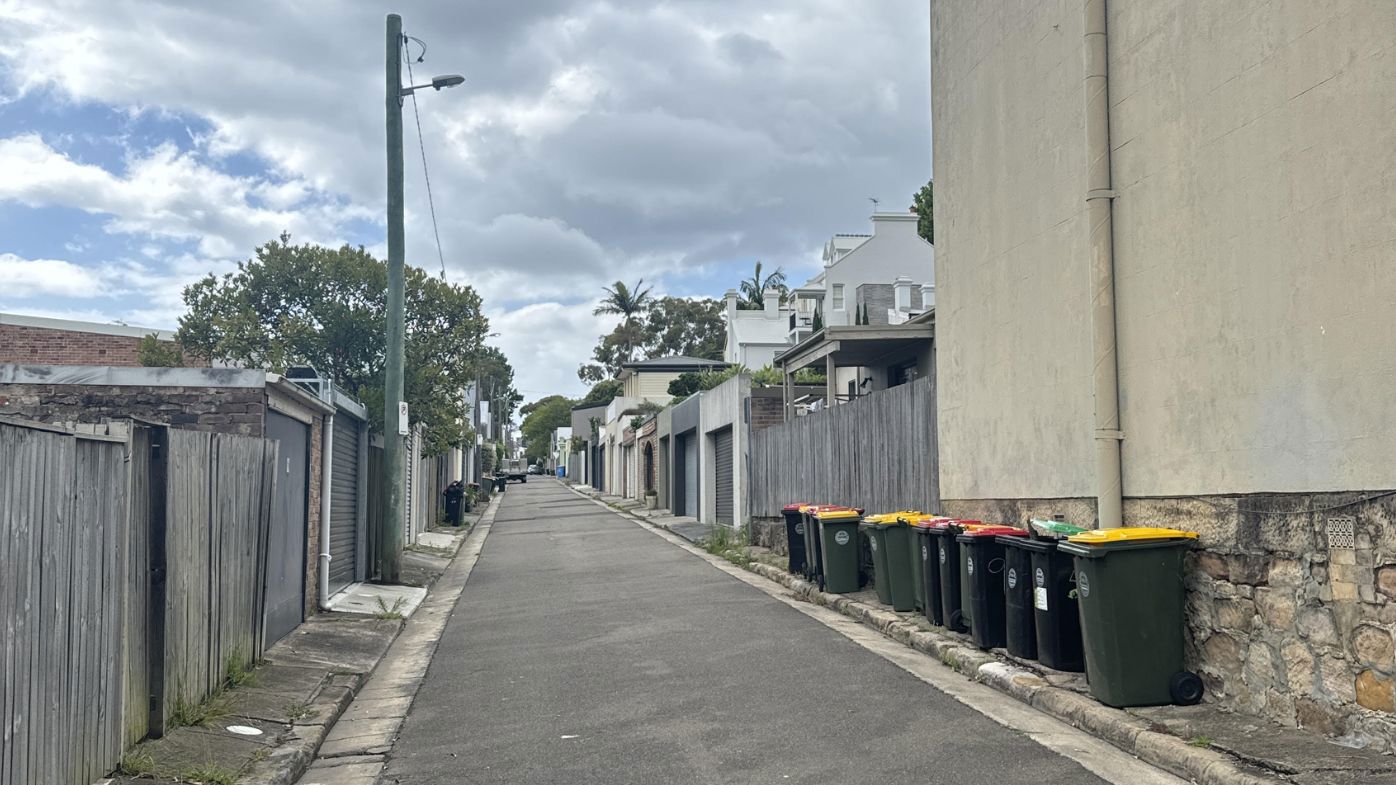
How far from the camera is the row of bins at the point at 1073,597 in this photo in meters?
7.27

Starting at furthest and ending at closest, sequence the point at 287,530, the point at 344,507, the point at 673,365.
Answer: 1. the point at 673,365
2. the point at 344,507
3. the point at 287,530

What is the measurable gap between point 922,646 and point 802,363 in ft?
33.8

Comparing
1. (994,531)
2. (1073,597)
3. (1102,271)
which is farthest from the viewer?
(994,531)

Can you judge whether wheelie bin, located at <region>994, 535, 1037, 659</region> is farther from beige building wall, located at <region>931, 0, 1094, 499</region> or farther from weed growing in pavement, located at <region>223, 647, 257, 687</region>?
weed growing in pavement, located at <region>223, 647, 257, 687</region>

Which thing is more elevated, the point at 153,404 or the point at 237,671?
the point at 153,404

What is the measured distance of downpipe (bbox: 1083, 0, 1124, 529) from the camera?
8.41 meters

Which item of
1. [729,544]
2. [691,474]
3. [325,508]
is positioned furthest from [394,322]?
[691,474]

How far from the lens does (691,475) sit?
3259cm

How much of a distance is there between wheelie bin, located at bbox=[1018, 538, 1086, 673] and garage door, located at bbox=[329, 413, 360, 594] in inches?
334

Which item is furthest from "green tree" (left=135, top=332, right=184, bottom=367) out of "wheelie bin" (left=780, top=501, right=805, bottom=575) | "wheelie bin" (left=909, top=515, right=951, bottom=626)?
"wheelie bin" (left=909, top=515, right=951, bottom=626)

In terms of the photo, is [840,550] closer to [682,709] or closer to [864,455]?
[864,455]

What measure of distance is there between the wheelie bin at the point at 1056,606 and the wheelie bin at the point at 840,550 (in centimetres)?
534

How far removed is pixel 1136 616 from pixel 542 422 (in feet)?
425

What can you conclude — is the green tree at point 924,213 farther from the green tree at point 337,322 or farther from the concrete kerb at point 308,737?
the concrete kerb at point 308,737
